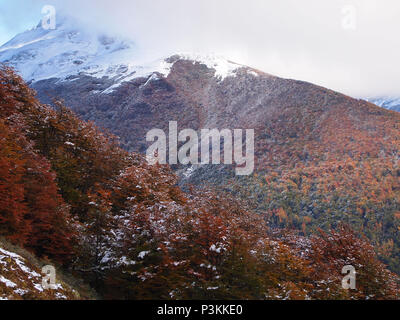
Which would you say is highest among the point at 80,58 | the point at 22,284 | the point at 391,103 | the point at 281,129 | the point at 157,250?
the point at 391,103

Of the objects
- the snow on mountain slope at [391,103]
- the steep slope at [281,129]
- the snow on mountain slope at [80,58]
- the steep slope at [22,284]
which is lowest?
the steep slope at [22,284]

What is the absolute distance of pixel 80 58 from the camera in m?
103

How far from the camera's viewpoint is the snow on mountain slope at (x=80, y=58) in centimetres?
7706

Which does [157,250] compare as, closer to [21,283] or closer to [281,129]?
[21,283]

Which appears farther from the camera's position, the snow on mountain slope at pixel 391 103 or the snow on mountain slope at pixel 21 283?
the snow on mountain slope at pixel 391 103

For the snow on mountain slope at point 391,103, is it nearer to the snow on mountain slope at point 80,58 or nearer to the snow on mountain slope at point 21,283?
the snow on mountain slope at point 80,58

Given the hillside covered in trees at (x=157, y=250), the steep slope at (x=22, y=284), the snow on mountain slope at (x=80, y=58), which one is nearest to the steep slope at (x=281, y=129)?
the snow on mountain slope at (x=80, y=58)

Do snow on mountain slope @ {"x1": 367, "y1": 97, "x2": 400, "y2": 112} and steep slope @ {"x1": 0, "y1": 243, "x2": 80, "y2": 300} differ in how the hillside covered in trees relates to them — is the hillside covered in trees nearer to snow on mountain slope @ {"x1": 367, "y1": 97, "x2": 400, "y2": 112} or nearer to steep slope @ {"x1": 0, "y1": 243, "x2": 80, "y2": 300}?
steep slope @ {"x1": 0, "y1": 243, "x2": 80, "y2": 300}

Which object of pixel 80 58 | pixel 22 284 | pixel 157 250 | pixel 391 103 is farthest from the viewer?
pixel 391 103

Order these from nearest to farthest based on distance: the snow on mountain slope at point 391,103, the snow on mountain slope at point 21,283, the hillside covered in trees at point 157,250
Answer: the snow on mountain slope at point 21,283, the hillside covered in trees at point 157,250, the snow on mountain slope at point 391,103

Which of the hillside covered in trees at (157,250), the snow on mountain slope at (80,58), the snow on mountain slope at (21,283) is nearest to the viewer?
the snow on mountain slope at (21,283)

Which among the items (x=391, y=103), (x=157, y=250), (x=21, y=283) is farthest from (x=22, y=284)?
(x=391, y=103)
